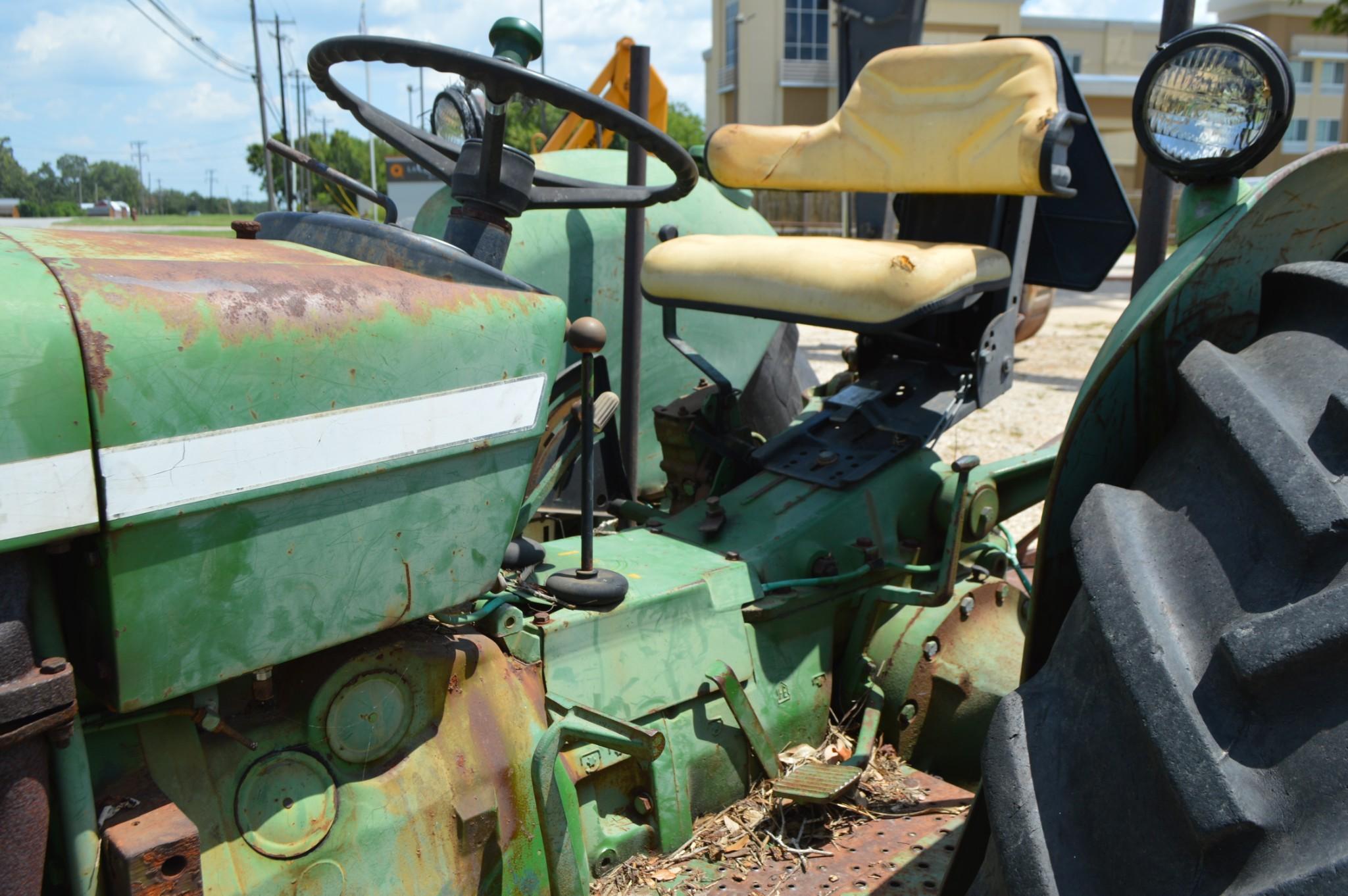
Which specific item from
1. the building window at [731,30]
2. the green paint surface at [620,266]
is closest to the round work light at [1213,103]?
the green paint surface at [620,266]

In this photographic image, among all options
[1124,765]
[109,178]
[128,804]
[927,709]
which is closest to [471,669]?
[128,804]

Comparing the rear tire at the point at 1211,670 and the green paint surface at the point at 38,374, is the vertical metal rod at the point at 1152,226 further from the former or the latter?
the green paint surface at the point at 38,374

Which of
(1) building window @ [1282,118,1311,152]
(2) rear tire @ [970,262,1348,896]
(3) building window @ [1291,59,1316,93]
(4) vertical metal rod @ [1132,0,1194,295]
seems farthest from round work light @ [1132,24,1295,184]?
(1) building window @ [1282,118,1311,152]

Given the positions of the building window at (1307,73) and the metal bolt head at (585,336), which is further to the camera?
the building window at (1307,73)

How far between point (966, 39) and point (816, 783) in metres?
25.5

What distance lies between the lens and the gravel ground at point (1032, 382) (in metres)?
5.09

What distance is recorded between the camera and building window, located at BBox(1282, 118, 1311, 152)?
26.9 m

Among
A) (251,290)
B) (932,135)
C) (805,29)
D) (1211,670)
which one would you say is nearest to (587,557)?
(251,290)

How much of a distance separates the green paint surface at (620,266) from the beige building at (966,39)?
22043 millimetres

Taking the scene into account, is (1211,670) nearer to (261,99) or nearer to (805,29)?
(261,99)

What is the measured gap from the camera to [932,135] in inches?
105

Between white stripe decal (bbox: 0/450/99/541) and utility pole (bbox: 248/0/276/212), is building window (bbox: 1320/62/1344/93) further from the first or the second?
white stripe decal (bbox: 0/450/99/541)

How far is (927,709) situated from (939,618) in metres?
0.17

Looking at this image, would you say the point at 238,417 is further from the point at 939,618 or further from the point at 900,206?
the point at 900,206
